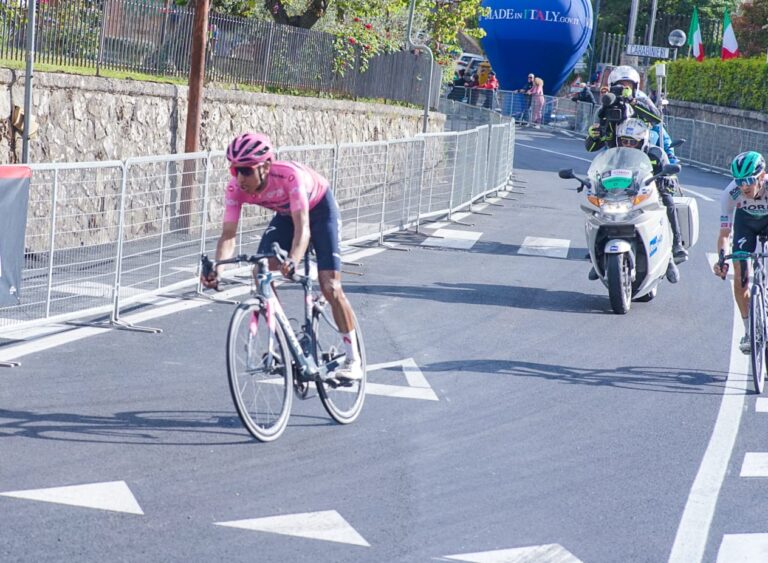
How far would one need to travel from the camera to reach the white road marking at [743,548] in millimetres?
6145

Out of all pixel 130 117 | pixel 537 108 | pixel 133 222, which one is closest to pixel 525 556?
pixel 133 222

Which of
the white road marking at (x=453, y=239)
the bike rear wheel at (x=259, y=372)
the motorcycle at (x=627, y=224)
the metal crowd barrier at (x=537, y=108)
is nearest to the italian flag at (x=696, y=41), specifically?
the metal crowd barrier at (x=537, y=108)

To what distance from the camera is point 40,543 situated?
5652mm

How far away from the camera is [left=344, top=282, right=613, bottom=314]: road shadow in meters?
13.4

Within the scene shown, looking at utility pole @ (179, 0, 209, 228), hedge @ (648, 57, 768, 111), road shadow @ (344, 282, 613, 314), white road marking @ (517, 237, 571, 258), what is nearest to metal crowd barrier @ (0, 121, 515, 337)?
utility pole @ (179, 0, 209, 228)

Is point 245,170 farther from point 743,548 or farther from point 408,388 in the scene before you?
point 743,548

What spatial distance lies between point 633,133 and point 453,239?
4897 mm

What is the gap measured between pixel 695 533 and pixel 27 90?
10417mm

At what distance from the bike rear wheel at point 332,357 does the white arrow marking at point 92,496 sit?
69.0 inches

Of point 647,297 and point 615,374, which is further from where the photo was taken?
point 647,297

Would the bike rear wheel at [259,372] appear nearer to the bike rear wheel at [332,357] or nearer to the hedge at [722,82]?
the bike rear wheel at [332,357]

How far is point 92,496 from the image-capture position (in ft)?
20.8

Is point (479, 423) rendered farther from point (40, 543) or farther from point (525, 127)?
point (525, 127)

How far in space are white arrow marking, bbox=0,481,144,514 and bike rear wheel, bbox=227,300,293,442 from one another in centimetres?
97
